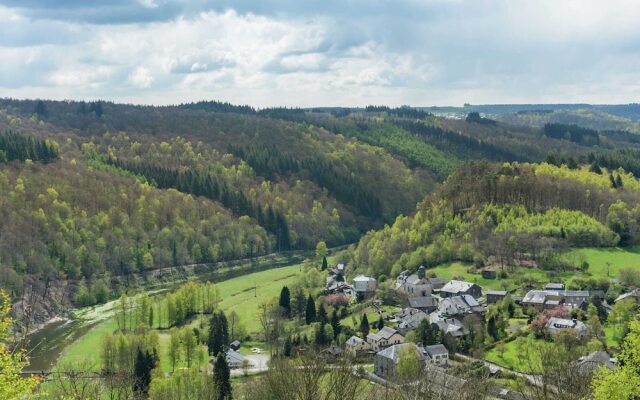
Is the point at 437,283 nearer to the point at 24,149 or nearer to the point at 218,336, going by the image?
the point at 218,336

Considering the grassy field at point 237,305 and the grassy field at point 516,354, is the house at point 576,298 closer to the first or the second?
the grassy field at point 516,354

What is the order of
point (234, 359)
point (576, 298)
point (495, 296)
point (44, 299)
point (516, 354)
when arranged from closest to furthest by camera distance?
point (516, 354) < point (234, 359) < point (576, 298) < point (495, 296) < point (44, 299)

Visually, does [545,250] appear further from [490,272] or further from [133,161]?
[133,161]

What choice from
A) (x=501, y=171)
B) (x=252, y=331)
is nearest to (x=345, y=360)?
(x=252, y=331)

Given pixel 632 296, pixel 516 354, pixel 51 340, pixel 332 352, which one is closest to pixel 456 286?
pixel 632 296

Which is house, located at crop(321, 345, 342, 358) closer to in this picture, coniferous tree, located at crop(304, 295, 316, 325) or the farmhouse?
coniferous tree, located at crop(304, 295, 316, 325)

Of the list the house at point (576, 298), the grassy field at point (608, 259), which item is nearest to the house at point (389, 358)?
the house at point (576, 298)

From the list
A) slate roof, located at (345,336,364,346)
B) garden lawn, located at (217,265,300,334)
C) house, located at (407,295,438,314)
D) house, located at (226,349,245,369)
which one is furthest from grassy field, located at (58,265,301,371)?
house, located at (407,295,438,314)
